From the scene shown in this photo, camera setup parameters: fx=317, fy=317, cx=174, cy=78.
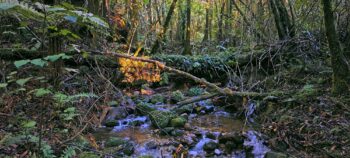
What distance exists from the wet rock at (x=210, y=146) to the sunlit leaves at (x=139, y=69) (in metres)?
1.88

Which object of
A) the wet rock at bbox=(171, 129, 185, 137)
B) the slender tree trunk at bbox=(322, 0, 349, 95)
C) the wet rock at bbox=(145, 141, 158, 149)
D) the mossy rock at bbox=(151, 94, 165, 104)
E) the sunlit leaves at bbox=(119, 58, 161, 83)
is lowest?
the wet rock at bbox=(145, 141, 158, 149)

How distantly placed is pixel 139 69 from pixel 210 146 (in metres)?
2.21

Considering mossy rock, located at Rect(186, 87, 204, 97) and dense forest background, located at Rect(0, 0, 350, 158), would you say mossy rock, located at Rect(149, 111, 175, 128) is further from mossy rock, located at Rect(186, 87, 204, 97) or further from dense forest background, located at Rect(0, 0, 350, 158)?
mossy rock, located at Rect(186, 87, 204, 97)

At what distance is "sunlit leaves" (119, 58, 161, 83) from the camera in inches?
264

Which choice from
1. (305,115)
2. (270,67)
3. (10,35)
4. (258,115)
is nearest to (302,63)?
(270,67)

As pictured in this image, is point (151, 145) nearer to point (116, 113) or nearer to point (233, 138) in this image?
point (233, 138)

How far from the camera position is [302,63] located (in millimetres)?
8336

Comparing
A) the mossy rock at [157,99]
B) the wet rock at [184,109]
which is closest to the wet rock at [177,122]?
the wet rock at [184,109]

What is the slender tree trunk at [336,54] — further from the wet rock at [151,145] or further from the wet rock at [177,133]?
the wet rock at [151,145]

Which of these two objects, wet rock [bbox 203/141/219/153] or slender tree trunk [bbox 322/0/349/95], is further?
wet rock [bbox 203/141/219/153]

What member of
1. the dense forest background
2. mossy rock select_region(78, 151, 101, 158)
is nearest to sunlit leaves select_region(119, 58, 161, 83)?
the dense forest background

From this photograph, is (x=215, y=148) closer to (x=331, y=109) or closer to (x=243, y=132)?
(x=243, y=132)

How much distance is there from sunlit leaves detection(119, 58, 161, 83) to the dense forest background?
3 centimetres

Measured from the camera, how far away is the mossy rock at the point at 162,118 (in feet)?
23.1
